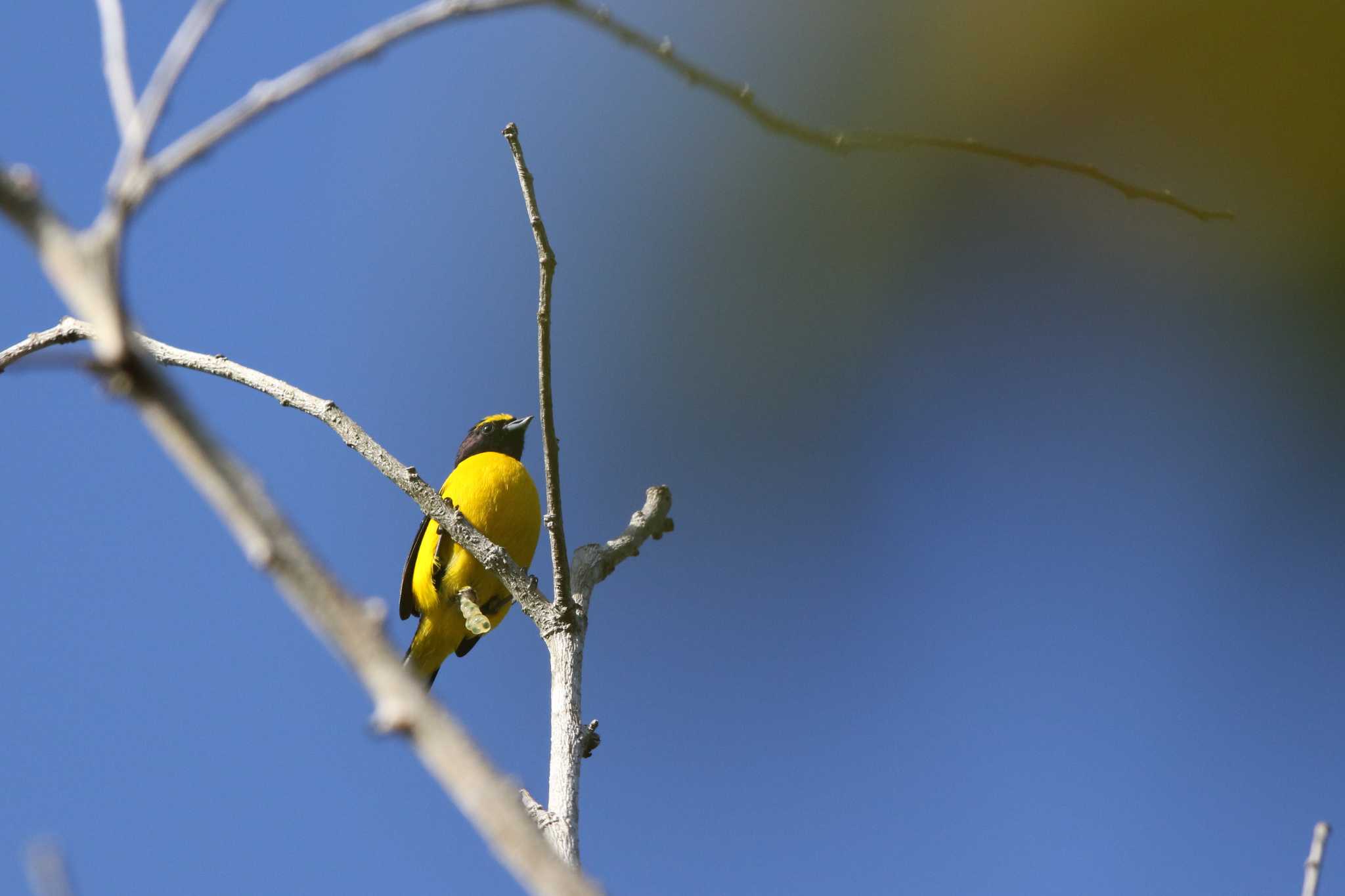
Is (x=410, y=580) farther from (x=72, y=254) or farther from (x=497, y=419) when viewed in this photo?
(x=72, y=254)

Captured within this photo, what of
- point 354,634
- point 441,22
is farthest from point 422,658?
point 354,634

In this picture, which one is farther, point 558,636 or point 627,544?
point 627,544

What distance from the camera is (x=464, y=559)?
20.5 feet

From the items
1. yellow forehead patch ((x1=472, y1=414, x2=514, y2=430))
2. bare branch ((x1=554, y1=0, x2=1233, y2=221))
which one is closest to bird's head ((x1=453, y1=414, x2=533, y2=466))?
yellow forehead patch ((x1=472, y1=414, x2=514, y2=430))

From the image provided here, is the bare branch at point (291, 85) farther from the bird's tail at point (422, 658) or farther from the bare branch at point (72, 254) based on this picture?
the bird's tail at point (422, 658)

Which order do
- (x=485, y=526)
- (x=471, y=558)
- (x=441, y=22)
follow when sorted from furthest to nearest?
(x=485, y=526) < (x=471, y=558) < (x=441, y=22)

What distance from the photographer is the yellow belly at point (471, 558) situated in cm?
630

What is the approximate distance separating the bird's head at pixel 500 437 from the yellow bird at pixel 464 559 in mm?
429

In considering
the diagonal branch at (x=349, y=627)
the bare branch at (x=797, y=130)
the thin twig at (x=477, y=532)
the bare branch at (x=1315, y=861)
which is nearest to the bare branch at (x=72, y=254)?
the diagonal branch at (x=349, y=627)

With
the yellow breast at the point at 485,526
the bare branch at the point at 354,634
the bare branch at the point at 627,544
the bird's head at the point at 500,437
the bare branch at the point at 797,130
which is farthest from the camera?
the bird's head at the point at 500,437

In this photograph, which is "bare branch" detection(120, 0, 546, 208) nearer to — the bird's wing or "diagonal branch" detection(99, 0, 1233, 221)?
"diagonal branch" detection(99, 0, 1233, 221)

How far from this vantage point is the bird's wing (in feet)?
21.3

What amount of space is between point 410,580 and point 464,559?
1.62 ft

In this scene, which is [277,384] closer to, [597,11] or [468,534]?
[468,534]
